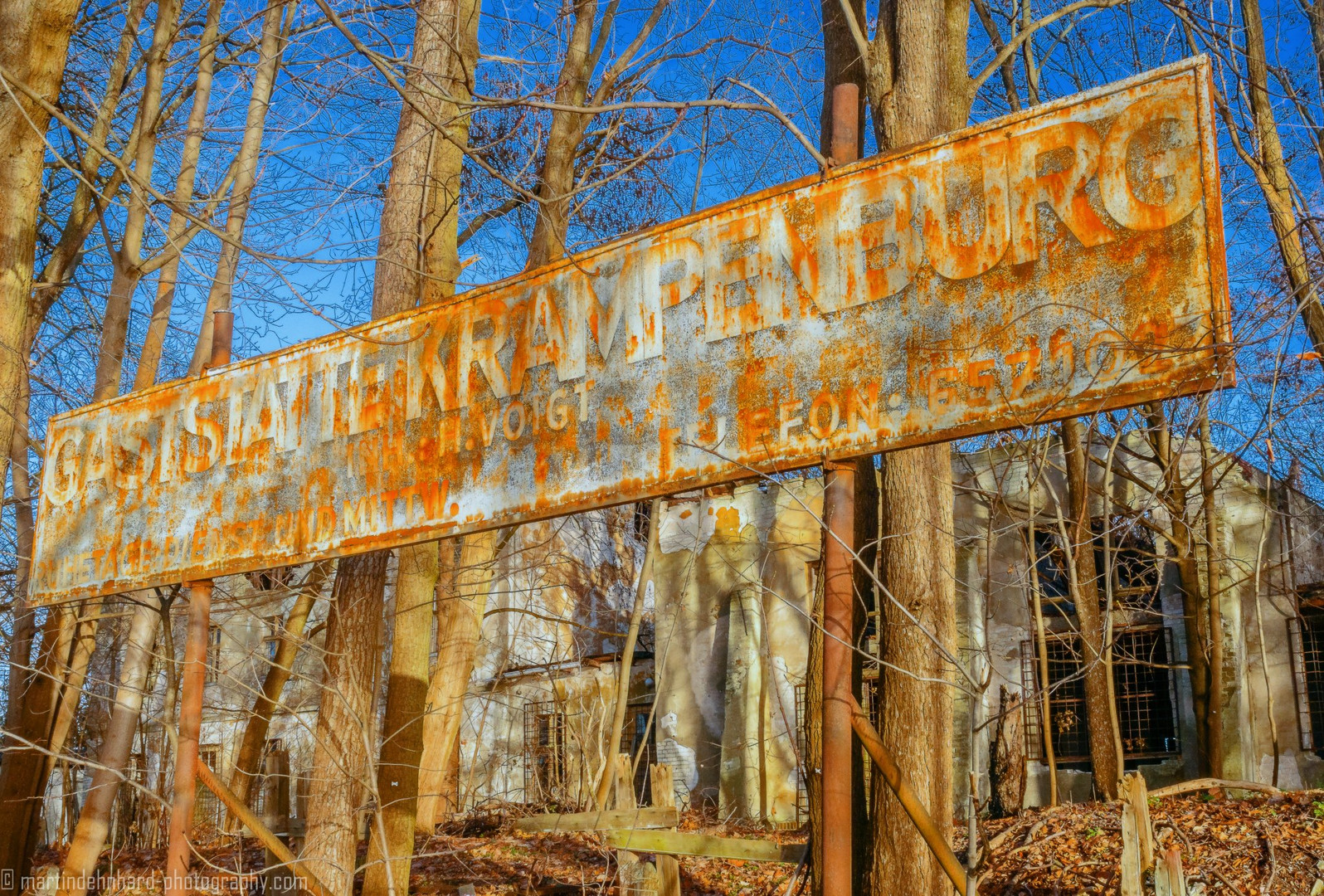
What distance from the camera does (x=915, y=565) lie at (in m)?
6.55

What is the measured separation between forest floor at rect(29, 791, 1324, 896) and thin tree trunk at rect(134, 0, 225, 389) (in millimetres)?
4408

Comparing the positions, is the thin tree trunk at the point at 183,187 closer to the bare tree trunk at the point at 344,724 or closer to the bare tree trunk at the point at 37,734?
the bare tree trunk at the point at 37,734

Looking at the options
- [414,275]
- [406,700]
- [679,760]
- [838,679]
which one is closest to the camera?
[838,679]

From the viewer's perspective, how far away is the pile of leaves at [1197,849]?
7.98 metres

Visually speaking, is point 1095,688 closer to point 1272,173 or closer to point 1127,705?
point 1127,705

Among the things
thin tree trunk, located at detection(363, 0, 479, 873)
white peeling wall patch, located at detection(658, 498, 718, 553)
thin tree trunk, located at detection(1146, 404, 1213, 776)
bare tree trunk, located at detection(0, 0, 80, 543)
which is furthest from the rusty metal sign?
white peeling wall patch, located at detection(658, 498, 718, 553)

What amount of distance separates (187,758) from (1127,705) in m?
14.4

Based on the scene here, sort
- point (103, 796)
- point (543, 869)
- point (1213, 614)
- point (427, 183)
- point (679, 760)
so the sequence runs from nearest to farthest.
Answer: point (103, 796) → point (427, 183) → point (543, 869) → point (1213, 614) → point (679, 760)

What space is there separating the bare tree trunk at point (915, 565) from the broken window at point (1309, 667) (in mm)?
10138

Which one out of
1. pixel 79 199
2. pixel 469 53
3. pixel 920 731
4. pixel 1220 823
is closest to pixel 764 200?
pixel 920 731

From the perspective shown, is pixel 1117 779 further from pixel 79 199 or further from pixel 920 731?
pixel 79 199

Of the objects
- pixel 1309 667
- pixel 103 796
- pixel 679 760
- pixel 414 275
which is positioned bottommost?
pixel 103 796

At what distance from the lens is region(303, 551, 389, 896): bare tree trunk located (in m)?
7.00

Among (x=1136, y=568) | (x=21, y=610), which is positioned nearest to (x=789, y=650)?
(x=1136, y=568)
